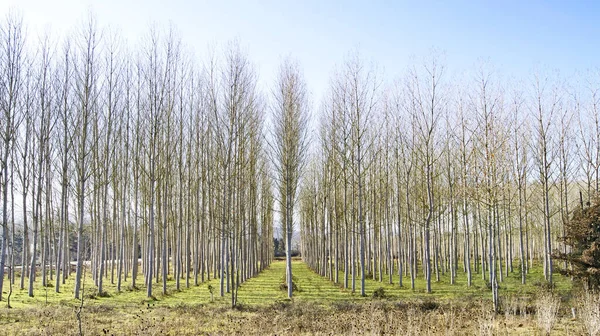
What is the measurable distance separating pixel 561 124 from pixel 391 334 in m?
16.4

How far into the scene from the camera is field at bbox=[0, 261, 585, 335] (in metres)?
9.45

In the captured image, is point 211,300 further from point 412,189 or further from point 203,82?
point 412,189

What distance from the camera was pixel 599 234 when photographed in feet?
41.5

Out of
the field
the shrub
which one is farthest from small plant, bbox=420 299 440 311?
the shrub

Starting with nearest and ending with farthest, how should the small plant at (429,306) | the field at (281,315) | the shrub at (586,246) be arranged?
the field at (281,315)
the shrub at (586,246)
the small plant at (429,306)

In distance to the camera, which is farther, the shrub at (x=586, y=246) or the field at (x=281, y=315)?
the shrub at (x=586, y=246)

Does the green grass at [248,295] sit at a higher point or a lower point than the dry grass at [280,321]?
lower

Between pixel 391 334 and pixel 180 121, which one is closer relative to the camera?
pixel 391 334

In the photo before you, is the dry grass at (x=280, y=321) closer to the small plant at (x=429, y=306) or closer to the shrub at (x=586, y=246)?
the small plant at (x=429, y=306)

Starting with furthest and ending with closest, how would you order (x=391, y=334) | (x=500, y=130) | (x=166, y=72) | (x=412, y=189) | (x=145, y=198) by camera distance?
(x=412, y=189) → (x=145, y=198) → (x=166, y=72) → (x=500, y=130) → (x=391, y=334)

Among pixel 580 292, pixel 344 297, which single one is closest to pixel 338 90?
pixel 344 297

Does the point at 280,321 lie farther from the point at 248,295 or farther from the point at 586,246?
the point at 586,246

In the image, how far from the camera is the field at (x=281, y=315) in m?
9.45

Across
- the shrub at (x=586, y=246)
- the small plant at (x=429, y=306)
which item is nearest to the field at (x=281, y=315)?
the small plant at (x=429, y=306)
